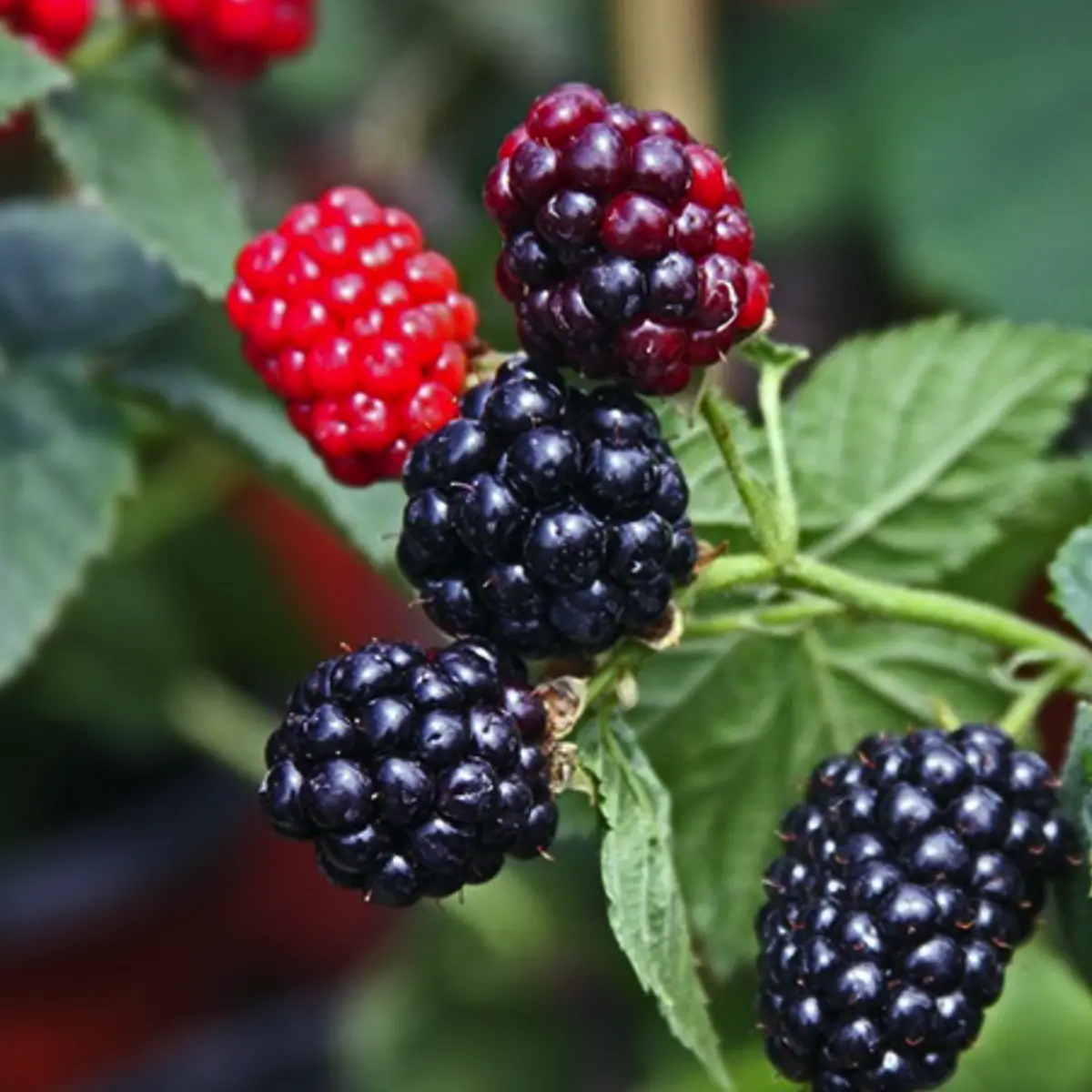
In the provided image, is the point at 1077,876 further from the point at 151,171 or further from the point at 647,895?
the point at 151,171

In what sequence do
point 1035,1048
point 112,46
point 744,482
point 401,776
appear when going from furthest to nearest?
point 1035,1048, point 112,46, point 744,482, point 401,776

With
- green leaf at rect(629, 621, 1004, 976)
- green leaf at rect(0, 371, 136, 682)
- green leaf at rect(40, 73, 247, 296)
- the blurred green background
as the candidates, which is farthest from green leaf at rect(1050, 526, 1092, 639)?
the blurred green background

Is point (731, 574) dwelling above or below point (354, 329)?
below

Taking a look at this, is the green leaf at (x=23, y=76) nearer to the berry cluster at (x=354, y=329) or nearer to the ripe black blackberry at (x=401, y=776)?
the berry cluster at (x=354, y=329)

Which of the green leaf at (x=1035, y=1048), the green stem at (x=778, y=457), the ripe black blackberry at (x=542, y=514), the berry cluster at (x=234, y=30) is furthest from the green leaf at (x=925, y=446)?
the green leaf at (x=1035, y=1048)

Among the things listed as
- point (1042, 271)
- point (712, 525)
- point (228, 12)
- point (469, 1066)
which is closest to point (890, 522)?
point (712, 525)

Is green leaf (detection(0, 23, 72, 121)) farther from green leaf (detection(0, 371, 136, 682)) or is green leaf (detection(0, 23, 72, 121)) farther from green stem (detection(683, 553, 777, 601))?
green stem (detection(683, 553, 777, 601))

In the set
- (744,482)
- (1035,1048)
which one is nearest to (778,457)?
(744,482)

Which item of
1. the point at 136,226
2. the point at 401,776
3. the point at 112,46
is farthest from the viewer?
the point at 112,46

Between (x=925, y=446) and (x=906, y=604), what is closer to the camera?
(x=906, y=604)
